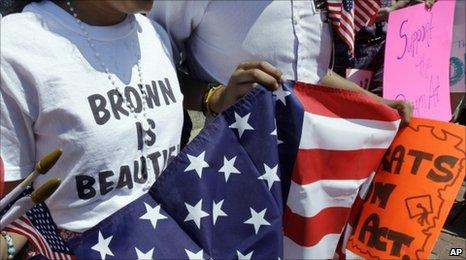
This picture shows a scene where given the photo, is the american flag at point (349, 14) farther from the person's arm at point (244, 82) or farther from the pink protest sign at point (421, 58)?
the person's arm at point (244, 82)

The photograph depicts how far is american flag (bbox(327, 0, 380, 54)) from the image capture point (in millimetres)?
1338

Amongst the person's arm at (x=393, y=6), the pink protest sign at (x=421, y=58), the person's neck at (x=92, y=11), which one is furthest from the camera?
the person's arm at (x=393, y=6)

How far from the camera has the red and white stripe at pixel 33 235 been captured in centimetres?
102

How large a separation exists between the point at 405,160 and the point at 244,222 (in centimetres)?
48

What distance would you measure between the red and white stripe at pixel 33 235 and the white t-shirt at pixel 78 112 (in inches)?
3.6

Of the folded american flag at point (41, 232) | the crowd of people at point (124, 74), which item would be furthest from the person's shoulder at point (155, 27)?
the folded american flag at point (41, 232)

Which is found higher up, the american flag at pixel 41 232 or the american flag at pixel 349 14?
the american flag at pixel 349 14

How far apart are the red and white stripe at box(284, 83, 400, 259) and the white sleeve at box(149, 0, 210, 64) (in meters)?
0.32

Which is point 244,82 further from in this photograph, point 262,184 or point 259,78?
point 262,184

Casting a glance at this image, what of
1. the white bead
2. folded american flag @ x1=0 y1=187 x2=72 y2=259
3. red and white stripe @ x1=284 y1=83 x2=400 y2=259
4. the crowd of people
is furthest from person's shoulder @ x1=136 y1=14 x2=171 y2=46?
folded american flag @ x1=0 y1=187 x2=72 y2=259

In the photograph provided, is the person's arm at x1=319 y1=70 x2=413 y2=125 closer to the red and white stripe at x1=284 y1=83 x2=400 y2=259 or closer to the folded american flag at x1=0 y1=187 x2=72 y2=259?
the red and white stripe at x1=284 y1=83 x2=400 y2=259

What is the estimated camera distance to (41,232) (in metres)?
1.07

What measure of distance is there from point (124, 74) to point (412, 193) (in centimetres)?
79

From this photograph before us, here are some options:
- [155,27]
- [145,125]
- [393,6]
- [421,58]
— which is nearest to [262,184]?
[145,125]
